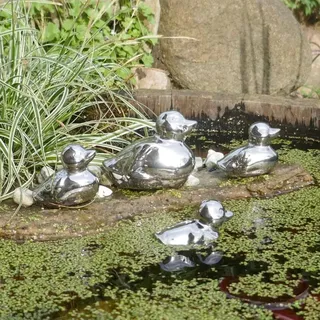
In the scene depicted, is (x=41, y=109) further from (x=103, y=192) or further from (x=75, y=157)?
(x=75, y=157)

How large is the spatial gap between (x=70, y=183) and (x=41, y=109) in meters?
0.76

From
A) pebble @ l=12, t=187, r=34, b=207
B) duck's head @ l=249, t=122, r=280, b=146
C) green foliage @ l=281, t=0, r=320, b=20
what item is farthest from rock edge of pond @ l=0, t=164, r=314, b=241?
green foliage @ l=281, t=0, r=320, b=20

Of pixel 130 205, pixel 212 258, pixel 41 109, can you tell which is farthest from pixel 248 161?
pixel 41 109

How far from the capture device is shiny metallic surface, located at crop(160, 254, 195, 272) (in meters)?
3.03

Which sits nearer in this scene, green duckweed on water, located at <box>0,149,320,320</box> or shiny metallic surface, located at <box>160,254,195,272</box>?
green duckweed on water, located at <box>0,149,320,320</box>

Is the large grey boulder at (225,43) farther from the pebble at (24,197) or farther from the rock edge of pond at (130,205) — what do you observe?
the pebble at (24,197)

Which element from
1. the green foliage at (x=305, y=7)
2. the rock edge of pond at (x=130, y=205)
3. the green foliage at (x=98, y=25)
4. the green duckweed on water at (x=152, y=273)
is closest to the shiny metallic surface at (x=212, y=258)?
the green duckweed on water at (x=152, y=273)

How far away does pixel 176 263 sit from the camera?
3074 mm

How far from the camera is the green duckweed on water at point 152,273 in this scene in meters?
2.70

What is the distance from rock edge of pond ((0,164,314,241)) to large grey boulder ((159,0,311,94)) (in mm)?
2185

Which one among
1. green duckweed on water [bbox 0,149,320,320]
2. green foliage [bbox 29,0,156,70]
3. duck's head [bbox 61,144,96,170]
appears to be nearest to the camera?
green duckweed on water [bbox 0,149,320,320]

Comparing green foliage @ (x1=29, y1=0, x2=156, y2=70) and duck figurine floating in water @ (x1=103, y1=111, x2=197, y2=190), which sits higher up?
green foliage @ (x1=29, y1=0, x2=156, y2=70)

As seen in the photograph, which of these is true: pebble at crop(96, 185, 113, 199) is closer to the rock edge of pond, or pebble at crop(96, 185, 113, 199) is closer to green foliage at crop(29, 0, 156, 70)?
the rock edge of pond

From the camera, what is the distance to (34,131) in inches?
149
